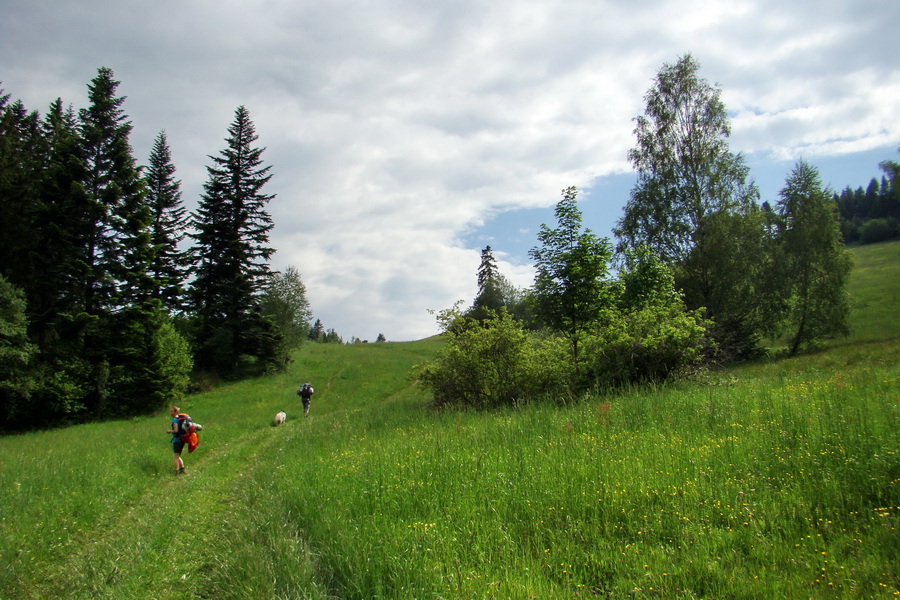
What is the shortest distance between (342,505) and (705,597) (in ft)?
13.4

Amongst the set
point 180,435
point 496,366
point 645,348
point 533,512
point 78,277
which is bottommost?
point 180,435

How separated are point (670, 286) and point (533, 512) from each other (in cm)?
1375

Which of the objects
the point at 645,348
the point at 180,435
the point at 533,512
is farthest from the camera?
the point at 180,435

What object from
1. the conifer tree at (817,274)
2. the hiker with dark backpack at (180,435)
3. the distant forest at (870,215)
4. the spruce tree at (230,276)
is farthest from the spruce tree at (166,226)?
the distant forest at (870,215)

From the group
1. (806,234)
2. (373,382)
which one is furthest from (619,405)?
(806,234)

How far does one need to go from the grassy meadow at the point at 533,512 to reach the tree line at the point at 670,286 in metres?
2.89

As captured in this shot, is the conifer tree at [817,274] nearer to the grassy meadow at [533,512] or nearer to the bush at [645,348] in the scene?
the bush at [645,348]

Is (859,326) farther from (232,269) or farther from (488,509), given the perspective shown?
(232,269)

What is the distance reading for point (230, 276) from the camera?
3491cm

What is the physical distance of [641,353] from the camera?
12.4 meters

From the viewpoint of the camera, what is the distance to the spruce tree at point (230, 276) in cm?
3466

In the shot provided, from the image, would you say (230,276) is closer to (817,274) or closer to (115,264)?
(115,264)

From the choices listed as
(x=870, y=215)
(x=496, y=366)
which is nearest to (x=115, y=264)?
(x=496, y=366)

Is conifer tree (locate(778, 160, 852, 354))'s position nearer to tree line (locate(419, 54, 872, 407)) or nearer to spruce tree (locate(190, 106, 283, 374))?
tree line (locate(419, 54, 872, 407))
